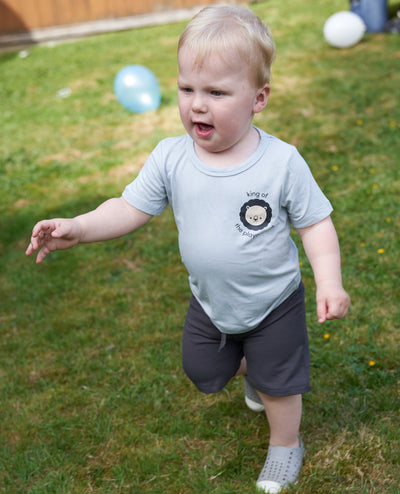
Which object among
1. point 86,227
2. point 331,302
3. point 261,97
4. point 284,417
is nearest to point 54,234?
point 86,227

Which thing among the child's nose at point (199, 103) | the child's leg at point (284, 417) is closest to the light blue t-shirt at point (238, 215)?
the child's nose at point (199, 103)

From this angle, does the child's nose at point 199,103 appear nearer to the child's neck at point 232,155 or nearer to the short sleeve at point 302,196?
the child's neck at point 232,155

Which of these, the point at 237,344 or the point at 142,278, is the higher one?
the point at 237,344

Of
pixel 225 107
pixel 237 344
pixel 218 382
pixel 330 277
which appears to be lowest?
pixel 218 382

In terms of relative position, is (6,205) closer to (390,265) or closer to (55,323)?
(55,323)

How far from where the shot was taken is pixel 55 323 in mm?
3559

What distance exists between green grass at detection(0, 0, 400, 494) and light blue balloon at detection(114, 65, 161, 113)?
16cm

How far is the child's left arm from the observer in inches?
73.6

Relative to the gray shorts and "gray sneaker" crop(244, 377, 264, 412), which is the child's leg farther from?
"gray sneaker" crop(244, 377, 264, 412)

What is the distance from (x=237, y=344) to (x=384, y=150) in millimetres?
3354

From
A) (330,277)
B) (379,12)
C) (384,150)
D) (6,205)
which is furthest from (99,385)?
(379,12)

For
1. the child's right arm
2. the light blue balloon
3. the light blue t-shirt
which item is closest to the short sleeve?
the light blue t-shirt

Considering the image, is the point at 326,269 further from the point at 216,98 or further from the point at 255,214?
the point at 216,98

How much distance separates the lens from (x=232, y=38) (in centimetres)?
172
